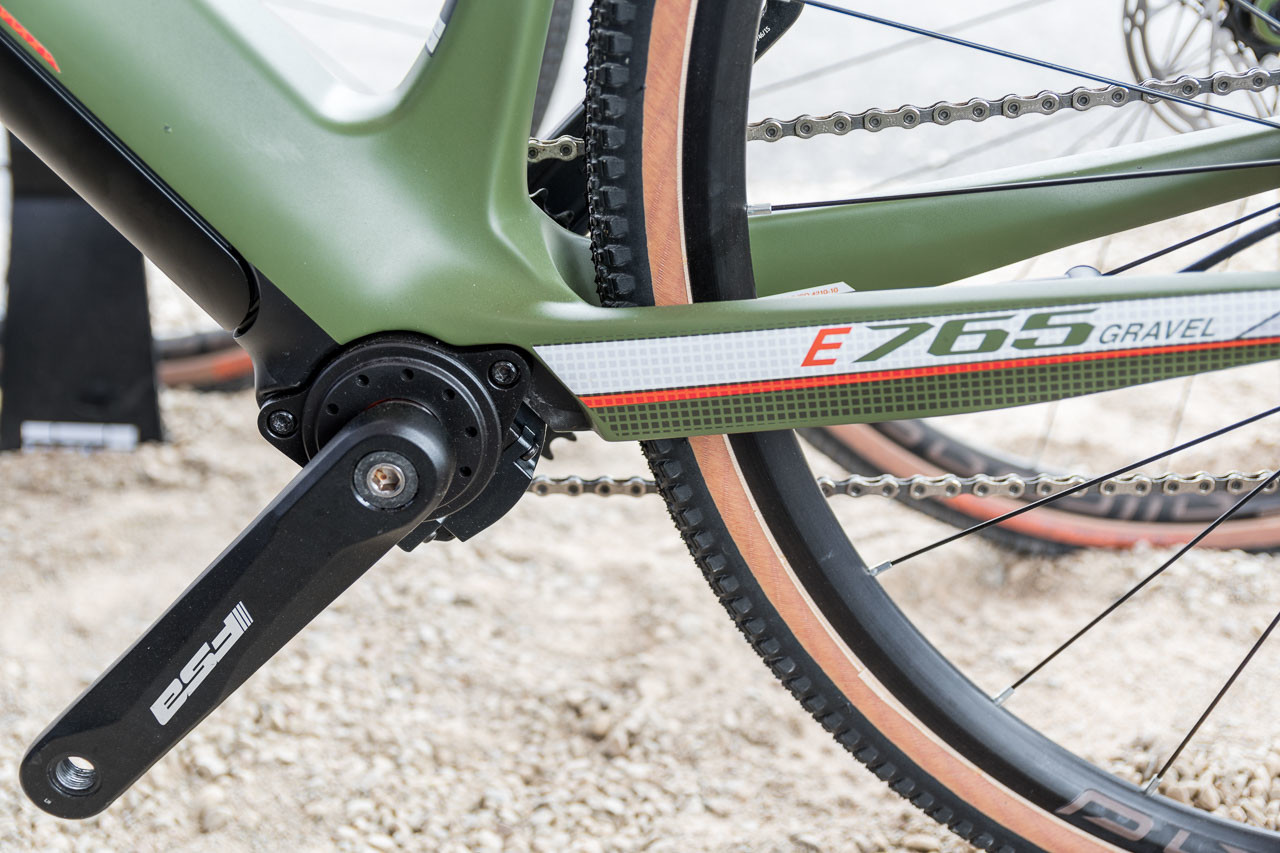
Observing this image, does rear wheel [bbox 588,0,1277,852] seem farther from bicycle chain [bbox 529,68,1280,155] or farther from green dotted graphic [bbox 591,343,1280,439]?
bicycle chain [bbox 529,68,1280,155]

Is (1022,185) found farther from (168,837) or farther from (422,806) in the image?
(168,837)

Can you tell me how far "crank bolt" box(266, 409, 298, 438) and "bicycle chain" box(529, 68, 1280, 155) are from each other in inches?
11.2

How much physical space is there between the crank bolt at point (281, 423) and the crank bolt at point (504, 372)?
0.49 feet

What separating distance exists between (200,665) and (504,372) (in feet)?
1.00

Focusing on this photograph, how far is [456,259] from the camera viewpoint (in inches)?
29.2

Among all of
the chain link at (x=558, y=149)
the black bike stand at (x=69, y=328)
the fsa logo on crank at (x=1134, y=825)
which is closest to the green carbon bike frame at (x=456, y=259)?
the chain link at (x=558, y=149)

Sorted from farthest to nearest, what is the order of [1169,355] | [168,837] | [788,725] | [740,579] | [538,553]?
[538,553] → [788,725] → [168,837] → [740,579] → [1169,355]

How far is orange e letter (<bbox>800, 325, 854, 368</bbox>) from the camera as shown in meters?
0.70

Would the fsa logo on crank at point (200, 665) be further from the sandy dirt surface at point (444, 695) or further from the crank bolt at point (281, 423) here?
the sandy dirt surface at point (444, 695)

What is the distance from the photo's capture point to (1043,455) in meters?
1.64

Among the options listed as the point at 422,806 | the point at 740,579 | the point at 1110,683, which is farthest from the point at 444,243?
the point at 1110,683

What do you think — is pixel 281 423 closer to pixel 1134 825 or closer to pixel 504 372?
pixel 504 372

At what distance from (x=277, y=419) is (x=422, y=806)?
498 millimetres

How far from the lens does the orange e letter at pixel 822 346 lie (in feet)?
2.31
